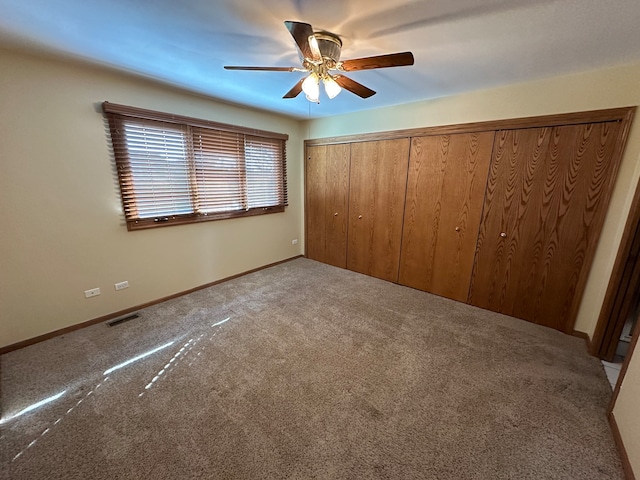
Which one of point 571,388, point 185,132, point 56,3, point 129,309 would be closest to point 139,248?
point 129,309

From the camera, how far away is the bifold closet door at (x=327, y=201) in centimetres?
386

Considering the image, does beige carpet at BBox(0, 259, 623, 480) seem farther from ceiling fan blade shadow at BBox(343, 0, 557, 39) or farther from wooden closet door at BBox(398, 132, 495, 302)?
ceiling fan blade shadow at BBox(343, 0, 557, 39)

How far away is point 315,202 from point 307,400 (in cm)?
314

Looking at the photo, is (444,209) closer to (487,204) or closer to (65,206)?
(487,204)

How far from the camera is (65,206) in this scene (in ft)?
7.35

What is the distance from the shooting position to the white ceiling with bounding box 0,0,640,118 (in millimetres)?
1362

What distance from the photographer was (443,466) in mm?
1313

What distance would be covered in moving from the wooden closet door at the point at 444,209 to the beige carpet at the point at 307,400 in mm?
637

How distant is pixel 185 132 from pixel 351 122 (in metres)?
2.19

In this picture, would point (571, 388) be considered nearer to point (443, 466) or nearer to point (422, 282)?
point (443, 466)

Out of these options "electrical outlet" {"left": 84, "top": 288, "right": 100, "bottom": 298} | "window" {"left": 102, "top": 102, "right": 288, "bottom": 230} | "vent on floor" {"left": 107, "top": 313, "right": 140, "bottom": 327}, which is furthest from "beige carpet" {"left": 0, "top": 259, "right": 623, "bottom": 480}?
"window" {"left": 102, "top": 102, "right": 288, "bottom": 230}

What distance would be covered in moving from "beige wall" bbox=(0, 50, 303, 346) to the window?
0.12 metres

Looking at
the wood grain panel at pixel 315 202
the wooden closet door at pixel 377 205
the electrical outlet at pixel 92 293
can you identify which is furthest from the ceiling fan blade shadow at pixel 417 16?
the electrical outlet at pixel 92 293

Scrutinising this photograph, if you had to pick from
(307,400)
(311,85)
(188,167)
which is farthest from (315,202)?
(307,400)
